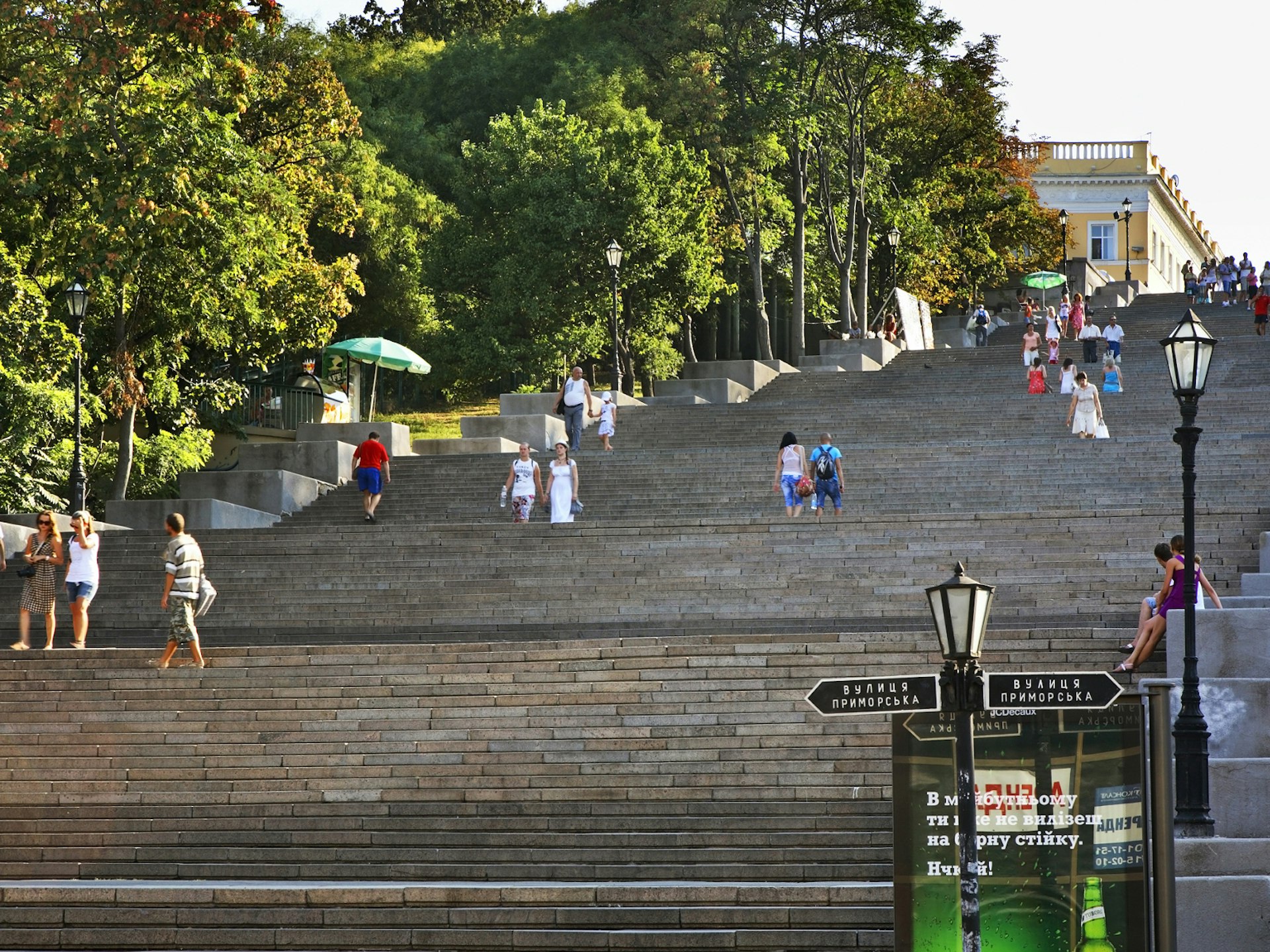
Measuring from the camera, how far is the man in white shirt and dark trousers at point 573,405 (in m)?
28.3

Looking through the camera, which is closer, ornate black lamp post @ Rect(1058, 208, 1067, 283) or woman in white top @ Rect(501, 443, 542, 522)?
woman in white top @ Rect(501, 443, 542, 522)

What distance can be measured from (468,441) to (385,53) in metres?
28.1

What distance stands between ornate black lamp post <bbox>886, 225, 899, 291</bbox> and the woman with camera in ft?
106

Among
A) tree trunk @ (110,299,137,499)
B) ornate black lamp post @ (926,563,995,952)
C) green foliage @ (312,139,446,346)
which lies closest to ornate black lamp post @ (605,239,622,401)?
green foliage @ (312,139,446,346)

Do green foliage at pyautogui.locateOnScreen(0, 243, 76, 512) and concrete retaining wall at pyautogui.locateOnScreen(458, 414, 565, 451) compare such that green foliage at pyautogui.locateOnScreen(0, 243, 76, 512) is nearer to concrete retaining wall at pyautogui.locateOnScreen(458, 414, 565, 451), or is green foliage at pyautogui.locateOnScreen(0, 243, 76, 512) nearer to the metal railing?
concrete retaining wall at pyautogui.locateOnScreen(458, 414, 565, 451)

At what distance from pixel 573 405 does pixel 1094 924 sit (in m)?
20.7

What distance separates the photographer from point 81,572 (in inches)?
683

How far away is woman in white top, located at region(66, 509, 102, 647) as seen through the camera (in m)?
17.2

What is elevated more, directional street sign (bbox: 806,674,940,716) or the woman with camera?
the woman with camera

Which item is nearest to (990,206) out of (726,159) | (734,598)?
(726,159)

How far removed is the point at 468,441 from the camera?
1196 inches

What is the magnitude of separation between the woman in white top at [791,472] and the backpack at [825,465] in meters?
0.37

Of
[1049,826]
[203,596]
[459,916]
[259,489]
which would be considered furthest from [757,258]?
[1049,826]

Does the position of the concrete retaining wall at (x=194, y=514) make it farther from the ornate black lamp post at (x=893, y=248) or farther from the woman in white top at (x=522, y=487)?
the ornate black lamp post at (x=893, y=248)
